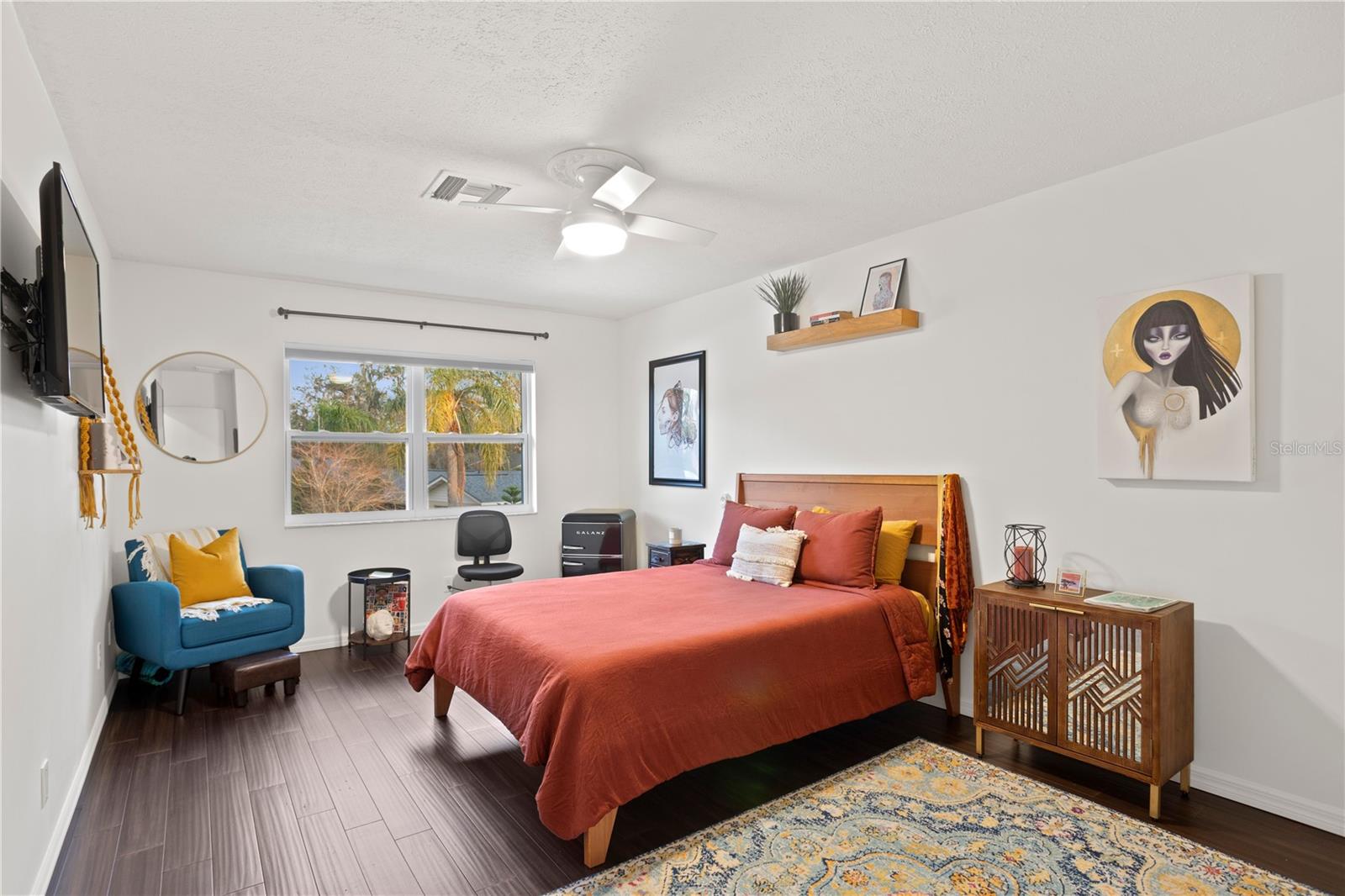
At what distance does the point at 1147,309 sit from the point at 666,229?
2.03 meters

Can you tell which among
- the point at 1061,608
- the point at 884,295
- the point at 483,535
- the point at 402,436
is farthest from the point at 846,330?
the point at 402,436

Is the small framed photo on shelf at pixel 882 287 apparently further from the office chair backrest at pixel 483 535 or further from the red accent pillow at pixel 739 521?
the office chair backrest at pixel 483 535

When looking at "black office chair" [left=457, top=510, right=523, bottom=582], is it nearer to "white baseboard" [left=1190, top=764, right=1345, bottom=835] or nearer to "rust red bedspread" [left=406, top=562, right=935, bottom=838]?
"rust red bedspread" [left=406, top=562, right=935, bottom=838]

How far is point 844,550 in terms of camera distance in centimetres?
376

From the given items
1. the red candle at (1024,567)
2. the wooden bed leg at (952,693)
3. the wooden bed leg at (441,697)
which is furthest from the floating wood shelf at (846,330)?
the wooden bed leg at (441,697)

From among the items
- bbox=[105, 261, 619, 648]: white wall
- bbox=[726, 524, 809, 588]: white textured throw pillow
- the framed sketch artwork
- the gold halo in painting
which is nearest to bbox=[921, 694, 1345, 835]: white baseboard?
the framed sketch artwork

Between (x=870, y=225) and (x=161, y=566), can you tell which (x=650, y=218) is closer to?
(x=870, y=225)

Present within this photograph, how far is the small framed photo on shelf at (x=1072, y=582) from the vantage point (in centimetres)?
301

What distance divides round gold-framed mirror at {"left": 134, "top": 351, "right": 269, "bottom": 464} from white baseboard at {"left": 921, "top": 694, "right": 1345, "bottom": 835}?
542 cm

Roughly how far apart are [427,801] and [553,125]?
2.59 meters

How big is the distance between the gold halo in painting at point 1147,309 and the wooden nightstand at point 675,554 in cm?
289

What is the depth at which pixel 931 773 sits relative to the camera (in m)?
3.03

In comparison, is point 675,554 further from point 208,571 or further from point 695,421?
point 208,571

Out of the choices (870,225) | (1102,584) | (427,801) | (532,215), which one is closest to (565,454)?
(532,215)
